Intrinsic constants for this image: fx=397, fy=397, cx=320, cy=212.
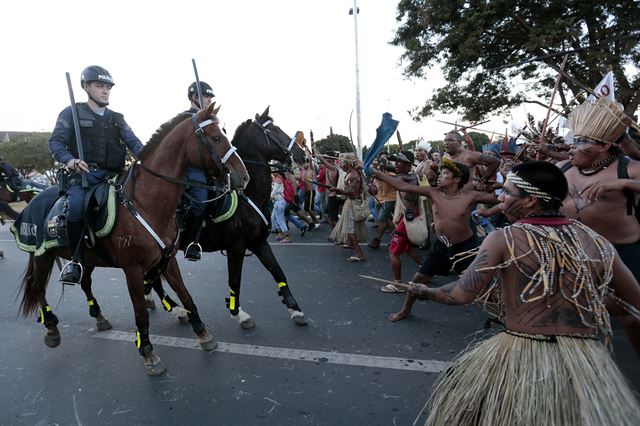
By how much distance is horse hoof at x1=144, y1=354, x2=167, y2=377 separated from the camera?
332 centimetres

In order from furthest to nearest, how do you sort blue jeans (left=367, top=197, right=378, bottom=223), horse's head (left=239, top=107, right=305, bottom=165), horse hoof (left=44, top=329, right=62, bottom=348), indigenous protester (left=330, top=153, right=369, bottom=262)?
blue jeans (left=367, top=197, right=378, bottom=223) → indigenous protester (left=330, top=153, right=369, bottom=262) → horse's head (left=239, top=107, right=305, bottom=165) → horse hoof (left=44, top=329, right=62, bottom=348)

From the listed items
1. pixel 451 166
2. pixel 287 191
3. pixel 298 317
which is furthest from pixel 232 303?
pixel 287 191

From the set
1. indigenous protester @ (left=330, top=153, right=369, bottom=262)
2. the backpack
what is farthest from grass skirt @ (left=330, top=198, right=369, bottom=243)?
the backpack

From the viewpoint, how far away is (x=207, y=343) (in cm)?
374

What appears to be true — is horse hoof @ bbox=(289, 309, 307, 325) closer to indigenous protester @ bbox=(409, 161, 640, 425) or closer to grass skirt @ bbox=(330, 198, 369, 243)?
indigenous protester @ bbox=(409, 161, 640, 425)

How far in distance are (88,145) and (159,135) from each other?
0.66 metres

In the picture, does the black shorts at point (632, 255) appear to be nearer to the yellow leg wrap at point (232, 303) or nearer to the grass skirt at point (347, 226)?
the yellow leg wrap at point (232, 303)

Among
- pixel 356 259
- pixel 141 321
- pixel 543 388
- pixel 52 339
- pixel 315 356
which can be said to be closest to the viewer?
pixel 543 388

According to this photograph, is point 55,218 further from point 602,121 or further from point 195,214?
point 602,121

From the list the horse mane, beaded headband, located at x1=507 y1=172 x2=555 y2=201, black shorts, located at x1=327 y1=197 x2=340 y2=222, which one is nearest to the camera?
beaded headband, located at x1=507 y1=172 x2=555 y2=201

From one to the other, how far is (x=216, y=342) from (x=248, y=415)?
121 centimetres

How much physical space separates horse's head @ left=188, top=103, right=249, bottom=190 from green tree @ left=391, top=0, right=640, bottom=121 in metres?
7.92

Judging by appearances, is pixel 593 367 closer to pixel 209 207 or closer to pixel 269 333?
pixel 269 333

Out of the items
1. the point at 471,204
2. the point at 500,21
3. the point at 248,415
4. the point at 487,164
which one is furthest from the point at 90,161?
the point at 500,21
